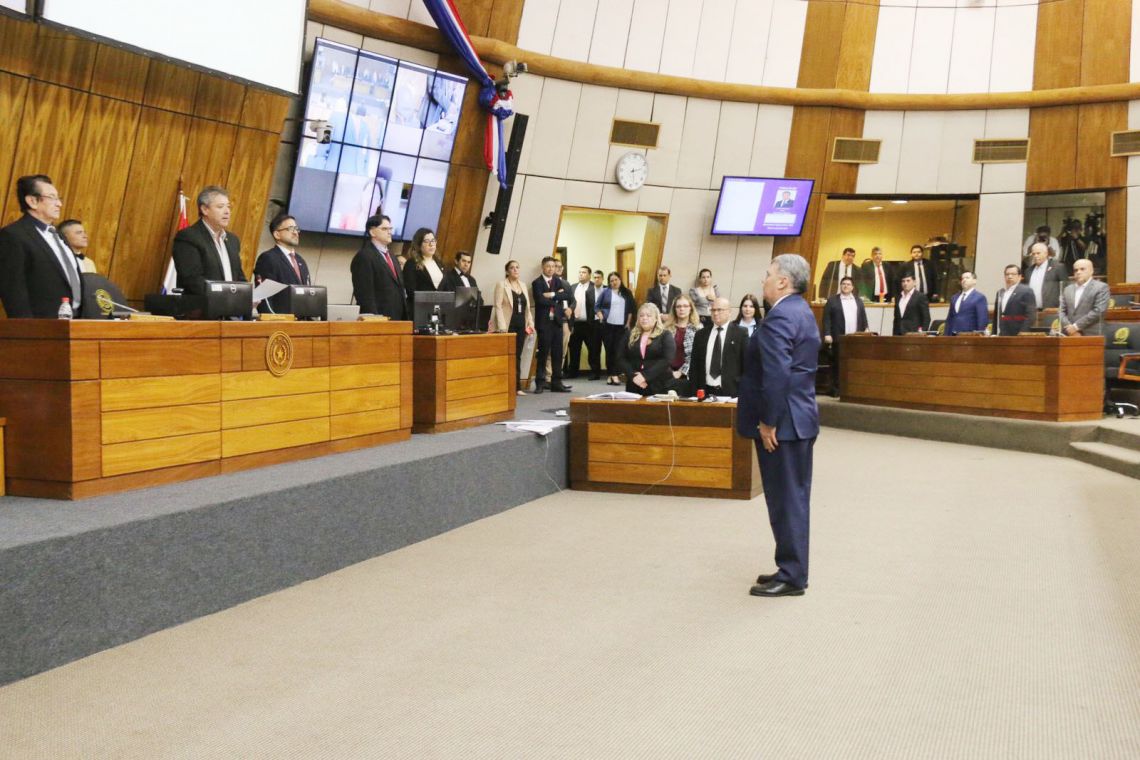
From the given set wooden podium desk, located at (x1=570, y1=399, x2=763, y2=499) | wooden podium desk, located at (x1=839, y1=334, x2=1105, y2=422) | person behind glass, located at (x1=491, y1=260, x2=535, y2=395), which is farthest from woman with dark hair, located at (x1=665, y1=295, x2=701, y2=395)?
wooden podium desk, located at (x1=839, y1=334, x2=1105, y2=422)

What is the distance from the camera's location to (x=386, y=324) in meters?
4.95

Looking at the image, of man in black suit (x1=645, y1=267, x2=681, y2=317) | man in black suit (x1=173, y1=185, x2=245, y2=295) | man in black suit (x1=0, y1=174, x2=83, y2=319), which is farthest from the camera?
man in black suit (x1=645, y1=267, x2=681, y2=317)

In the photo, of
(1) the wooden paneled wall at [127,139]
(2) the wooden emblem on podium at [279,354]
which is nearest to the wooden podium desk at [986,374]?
(1) the wooden paneled wall at [127,139]

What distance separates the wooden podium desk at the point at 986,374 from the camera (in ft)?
24.9

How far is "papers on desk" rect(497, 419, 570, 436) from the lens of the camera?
569 centimetres

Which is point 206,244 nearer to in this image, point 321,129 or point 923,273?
point 321,129

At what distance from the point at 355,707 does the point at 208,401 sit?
1712 millimetres

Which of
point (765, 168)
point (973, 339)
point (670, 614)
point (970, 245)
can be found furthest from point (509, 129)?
point (670, 614)

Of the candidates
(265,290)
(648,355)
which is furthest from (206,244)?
(648,355)

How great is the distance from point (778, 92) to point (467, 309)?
22.5ft

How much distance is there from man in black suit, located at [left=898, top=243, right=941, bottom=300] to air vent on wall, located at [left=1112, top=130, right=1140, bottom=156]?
2.24 metres

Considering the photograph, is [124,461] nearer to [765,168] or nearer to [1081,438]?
[1081,438]

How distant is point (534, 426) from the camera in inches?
227

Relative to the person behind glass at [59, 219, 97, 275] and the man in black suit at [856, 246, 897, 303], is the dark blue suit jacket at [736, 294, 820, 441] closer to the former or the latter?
the person behind glass at [59, 219, 97, 275]
